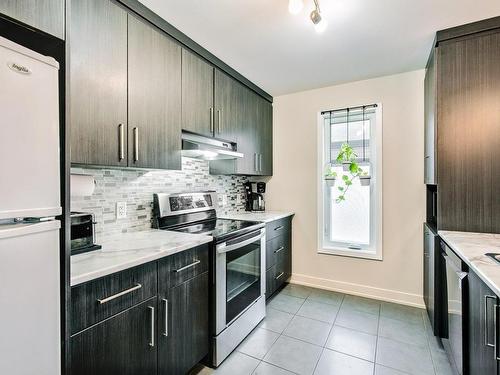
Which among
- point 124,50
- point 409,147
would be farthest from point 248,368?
point 409,147

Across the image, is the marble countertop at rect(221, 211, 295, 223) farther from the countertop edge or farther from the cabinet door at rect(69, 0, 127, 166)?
the cabinet door at rect(69, 0, 127, 166)

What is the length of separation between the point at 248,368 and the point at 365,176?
7.20 feet

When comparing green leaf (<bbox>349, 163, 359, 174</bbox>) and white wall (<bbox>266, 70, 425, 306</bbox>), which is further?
green leaf (<bbox>349, 163, 359, 174</bbox>)

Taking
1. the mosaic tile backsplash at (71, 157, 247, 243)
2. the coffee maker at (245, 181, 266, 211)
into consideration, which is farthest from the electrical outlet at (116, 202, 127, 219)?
the coffee maker at (245, 181, 266, 211)

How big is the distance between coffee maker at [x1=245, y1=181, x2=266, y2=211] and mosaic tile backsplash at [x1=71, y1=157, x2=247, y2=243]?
87 centimetres

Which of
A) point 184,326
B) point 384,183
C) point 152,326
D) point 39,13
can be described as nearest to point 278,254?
point 384,183

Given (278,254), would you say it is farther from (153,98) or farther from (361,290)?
(153,98)

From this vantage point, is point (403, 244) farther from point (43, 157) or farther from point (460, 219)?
point (43, 157)

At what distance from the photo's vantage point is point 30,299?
2.52 feet

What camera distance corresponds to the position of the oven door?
179 cm

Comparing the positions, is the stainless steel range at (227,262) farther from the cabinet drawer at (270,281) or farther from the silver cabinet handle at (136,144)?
the silver cabinet handle at (136,144)

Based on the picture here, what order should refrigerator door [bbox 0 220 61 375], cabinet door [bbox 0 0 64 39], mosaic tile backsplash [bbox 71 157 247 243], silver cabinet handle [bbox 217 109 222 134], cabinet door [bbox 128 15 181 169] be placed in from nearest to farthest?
refrigerator door [bbox 0 220 61 375] < cabinet door [bbox 0 0 64 39] < cabinet door [bbox 128 15 181 169] < mosaic tile backsplash [bbox 71 157 247 243] < silver cabinet handle [bbox 217 109 222 134]

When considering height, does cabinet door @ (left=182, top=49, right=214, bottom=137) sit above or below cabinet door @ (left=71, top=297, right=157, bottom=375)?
above

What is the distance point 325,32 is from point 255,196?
1999mm
